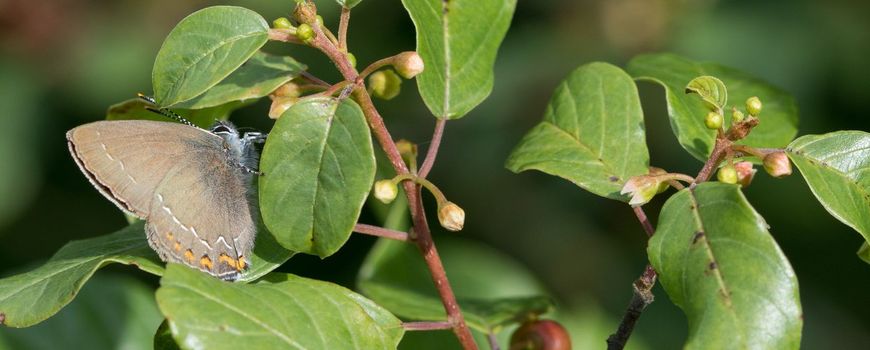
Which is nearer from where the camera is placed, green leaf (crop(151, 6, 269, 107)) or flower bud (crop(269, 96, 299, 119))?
green leaf (crop(151, 6, 269, 107))

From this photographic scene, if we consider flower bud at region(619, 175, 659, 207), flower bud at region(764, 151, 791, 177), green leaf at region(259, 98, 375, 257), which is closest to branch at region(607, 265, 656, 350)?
flower bud at region(619, 175, 659, 207)

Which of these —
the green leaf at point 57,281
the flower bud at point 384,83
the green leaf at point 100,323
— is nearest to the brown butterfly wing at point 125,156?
the green leaf at point 57,281

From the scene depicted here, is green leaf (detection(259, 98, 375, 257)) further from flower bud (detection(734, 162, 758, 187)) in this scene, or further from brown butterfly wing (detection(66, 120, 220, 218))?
flower bud (detection(734, 162, 758, 187))

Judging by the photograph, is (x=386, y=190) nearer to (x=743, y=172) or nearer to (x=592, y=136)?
(x=592, y=136)

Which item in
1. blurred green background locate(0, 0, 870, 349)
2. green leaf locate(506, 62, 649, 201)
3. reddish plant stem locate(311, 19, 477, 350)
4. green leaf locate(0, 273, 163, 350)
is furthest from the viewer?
blurred green background locate(0, 0, 870, 349)

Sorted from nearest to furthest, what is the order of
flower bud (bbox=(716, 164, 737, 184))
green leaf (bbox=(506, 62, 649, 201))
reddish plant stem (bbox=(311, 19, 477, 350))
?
flower bud (bbox=(716, 164, 737, 184))
reddish plant stem (bbox=(311, 19, 477, 350))
green leaf (bbox=(506, 62, 649, 201))

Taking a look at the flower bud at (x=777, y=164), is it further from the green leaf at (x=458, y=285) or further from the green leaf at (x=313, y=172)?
the green leaf at (x=458, y=285)
